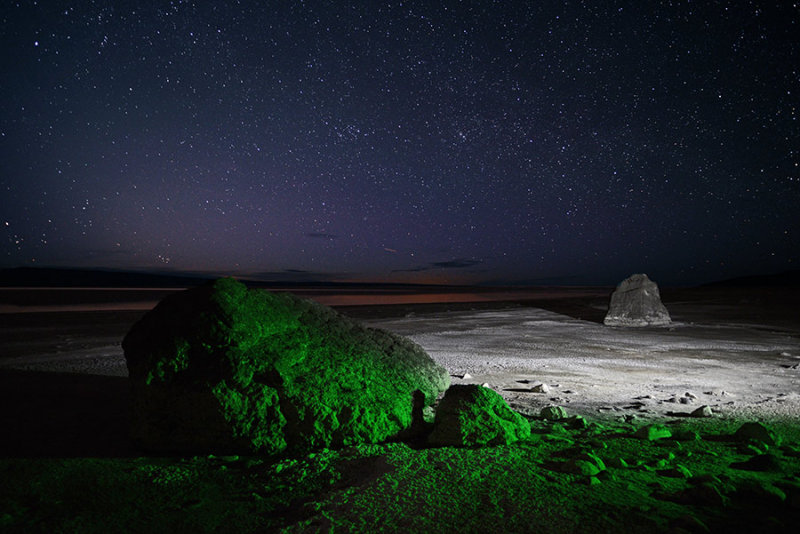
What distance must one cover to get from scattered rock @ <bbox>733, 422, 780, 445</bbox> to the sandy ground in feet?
2.35

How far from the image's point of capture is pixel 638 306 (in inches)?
471

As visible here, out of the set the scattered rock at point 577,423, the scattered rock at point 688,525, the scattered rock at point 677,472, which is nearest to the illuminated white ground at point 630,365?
the scattered rock at point 577,423

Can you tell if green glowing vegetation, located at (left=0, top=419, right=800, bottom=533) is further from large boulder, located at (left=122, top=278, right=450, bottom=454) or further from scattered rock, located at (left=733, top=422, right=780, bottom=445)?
large boulder, located at (left=122, top=278, right=450, bottom=454)

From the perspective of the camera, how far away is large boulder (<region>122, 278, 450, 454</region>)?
311 centimetres

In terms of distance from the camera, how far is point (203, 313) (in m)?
3.68

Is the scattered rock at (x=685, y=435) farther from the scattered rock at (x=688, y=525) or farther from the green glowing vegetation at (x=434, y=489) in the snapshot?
the scattered rock at (x=688, y=525)

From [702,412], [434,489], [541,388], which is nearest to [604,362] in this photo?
[541,388]

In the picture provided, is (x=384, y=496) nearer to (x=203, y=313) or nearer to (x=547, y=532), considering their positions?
(x=547, y=532)

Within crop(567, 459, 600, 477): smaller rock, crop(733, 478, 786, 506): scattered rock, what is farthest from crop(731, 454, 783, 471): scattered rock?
crop(567, 459, 600, 477): smaller rock

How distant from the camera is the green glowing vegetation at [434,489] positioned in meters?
2.10

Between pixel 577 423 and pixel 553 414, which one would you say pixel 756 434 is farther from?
pixel 553 414

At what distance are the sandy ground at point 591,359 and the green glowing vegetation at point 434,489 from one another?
1.17 meters

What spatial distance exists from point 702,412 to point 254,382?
370 cm

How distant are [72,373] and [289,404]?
4491mm
